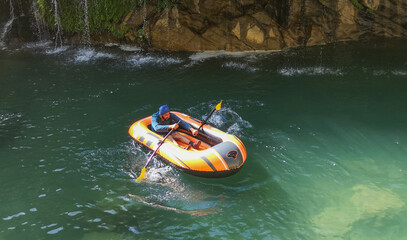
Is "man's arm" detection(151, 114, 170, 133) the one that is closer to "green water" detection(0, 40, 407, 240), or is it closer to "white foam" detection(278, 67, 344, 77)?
"green water" detection(0, 40, 407, 240)

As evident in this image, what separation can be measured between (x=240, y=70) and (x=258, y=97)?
2.25 meters

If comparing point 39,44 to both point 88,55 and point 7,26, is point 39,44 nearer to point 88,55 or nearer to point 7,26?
point 7,26

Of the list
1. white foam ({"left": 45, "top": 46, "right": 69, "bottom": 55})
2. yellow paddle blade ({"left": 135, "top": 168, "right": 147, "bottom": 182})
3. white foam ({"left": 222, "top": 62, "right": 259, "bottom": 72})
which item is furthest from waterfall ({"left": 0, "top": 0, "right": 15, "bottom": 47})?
yellow paddle blade ({"left": 135, "top": 168, "right": 147, "bottom": 182})

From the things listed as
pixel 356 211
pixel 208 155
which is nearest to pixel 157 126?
pixel 208 155

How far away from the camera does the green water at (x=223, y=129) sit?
585 cm

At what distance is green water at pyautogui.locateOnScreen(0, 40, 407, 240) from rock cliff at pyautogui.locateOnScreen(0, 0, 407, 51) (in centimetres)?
87

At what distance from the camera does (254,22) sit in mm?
13602

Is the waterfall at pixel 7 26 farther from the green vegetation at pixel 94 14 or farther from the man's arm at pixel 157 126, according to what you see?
the man's arm at pixel 157 126

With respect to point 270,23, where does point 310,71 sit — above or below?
below

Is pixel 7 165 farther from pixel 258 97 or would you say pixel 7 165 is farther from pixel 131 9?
pixel 131 9

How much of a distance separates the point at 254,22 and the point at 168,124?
7.22 m

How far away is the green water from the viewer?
585 centimetres

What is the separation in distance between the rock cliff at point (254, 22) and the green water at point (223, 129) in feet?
2.86

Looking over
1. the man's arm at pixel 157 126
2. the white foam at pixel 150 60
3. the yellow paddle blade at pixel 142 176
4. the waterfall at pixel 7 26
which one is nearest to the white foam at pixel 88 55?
the white foam at pixel 150 60
